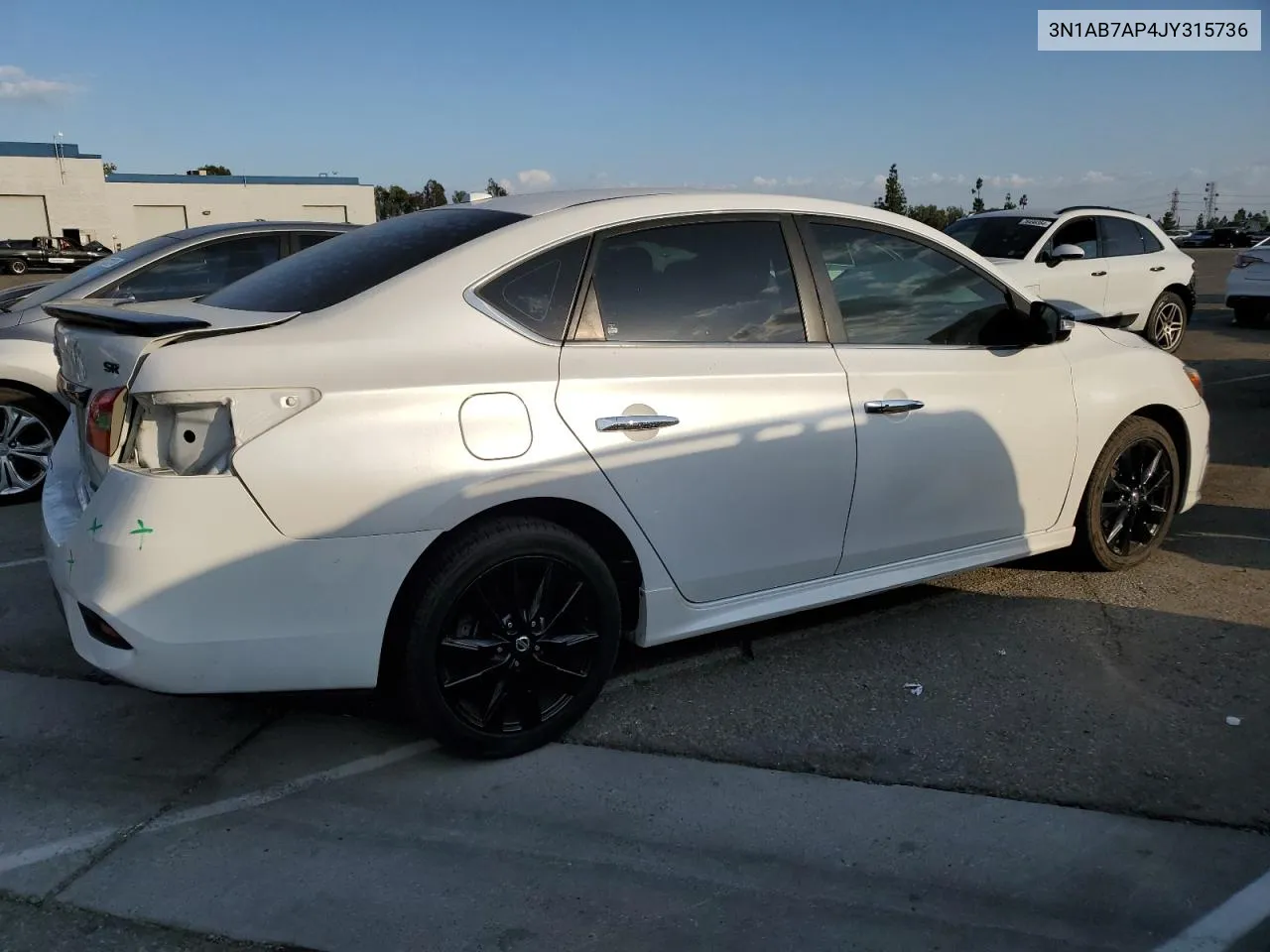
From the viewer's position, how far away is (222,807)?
10.0 feet

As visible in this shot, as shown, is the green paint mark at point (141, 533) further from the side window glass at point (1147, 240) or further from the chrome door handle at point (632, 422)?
the side window glass at point (1147, 240)

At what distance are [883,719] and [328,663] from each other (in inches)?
72.7

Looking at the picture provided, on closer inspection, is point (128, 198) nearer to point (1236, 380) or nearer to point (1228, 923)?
point (1236, 380)

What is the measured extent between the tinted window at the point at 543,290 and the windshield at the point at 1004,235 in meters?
8.11

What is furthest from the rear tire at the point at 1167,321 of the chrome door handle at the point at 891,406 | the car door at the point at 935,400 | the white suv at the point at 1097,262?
the chrome door handle at the point at 891,406

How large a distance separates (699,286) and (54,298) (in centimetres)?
476

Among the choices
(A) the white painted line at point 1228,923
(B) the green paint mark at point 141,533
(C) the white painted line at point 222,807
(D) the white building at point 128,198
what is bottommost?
(A) the white painted line at point 1228,923

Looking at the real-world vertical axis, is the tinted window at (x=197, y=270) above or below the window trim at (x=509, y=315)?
above

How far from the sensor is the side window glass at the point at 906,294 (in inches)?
155

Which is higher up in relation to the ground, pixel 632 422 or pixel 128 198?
pixel 128 198

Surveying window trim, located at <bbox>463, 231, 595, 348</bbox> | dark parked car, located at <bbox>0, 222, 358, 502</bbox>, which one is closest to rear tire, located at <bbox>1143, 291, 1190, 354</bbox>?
dark parked car, located at <bbox>0, 222, 358, 502</bbox>

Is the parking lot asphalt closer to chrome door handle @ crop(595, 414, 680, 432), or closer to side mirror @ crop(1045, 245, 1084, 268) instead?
chrome door handle @ crop(595, 414, 680, 432)

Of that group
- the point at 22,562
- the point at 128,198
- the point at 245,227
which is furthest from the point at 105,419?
the point at 128,198

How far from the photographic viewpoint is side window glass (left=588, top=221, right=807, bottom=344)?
3.45 metres
